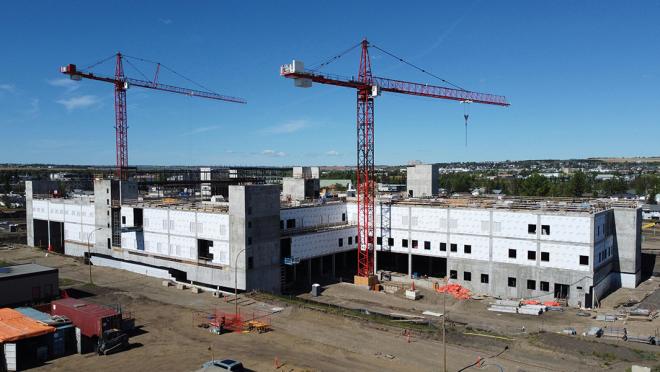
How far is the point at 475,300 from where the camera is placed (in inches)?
2387

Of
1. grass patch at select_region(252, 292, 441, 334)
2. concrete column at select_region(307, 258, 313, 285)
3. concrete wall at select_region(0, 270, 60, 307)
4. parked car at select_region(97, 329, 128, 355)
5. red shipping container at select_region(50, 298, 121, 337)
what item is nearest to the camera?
parked car at select_region(97, 329, 128, 355)

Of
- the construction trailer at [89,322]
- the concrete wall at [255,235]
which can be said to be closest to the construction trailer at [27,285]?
the construction trailer at [89,322]

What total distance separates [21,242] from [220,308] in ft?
254

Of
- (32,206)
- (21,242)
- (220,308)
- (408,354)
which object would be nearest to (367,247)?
(220,308)

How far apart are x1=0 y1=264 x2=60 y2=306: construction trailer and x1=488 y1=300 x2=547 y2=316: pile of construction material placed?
4725cm

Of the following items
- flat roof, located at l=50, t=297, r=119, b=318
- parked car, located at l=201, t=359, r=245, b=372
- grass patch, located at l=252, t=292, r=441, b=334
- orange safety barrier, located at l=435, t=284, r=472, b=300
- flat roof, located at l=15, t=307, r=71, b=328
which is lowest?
orange safety barrier, located at l=435, t=284, r=472, b=300

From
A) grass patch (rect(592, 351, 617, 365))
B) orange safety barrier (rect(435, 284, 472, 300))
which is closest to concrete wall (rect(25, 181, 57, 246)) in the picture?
orange safety barrier (rect(435, 284, 472, 300))

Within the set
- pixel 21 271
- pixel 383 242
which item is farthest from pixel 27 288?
pixel 383 242

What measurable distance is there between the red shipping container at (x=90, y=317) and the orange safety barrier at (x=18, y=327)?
250 cm

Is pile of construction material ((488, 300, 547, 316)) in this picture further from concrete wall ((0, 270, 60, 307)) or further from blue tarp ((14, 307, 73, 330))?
concrete wall ((0, 270, 60, 307))

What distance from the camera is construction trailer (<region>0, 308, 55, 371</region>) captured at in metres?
35.5

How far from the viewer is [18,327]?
37656 mm

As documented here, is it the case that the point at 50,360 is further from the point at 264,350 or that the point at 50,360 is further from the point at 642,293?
the point at 642,293

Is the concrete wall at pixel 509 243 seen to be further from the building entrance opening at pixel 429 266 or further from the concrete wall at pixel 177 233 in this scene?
the concrete wall at pixel 177 233
